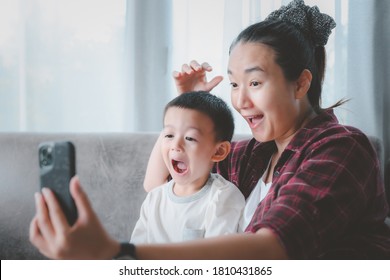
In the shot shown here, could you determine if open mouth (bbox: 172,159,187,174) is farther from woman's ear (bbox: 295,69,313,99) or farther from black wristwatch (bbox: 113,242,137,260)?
black wristwatch (bbox: 113,242,137,260)

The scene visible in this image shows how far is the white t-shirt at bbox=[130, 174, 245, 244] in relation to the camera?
1.04 m

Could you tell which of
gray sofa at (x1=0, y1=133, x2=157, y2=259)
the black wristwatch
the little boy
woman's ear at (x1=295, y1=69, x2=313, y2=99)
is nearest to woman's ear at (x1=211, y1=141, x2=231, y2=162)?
the little boy

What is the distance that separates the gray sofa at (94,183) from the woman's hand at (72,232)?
2.90 feet

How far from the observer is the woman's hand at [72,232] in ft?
1.79

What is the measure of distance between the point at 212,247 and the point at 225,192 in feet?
1.34

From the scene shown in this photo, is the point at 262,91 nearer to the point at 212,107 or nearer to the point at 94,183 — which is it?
the point at 212,107

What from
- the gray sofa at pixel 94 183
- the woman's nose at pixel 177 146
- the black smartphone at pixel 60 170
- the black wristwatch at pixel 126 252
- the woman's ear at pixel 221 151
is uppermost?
the black smartphone at pixel 60 170

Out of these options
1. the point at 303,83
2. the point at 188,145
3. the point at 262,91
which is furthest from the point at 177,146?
the point at 303,83

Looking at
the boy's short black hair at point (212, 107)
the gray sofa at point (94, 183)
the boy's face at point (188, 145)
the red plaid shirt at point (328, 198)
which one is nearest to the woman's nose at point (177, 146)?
the boy's face at point (188, 145)

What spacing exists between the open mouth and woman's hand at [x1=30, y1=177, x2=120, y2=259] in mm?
533

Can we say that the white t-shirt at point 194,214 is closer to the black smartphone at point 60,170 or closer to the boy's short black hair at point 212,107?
the boy's short black hair at point 212,107

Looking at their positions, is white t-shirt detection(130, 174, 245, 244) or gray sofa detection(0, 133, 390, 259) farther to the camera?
gray sofa detection(0, 133, 390, 259)
